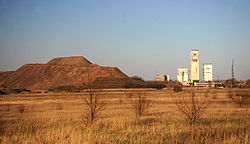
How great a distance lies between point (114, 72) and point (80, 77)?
60.5 ft

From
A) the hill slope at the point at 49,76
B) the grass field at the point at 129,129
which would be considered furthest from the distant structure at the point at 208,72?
the grass field at the point at 129,129

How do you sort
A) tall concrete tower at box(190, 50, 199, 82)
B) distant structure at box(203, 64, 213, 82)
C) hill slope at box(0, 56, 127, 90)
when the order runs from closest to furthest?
hill slope at box(0, 56, 127, 90) < tall concrete tower at box(190, 50, 199, 82) < distant structure at box(203, 64, 213, 82)

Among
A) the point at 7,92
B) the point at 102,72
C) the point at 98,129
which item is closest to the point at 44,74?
the point at 102,72

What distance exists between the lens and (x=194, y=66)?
154750 mm

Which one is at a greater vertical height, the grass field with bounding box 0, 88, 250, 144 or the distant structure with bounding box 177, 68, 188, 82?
the distant structure with bounding box 177, 68, 188, 82

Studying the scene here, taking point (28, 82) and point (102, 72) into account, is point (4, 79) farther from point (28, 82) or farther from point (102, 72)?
point (102, 72)

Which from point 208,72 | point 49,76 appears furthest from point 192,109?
point 208,72

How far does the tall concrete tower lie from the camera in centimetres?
15060

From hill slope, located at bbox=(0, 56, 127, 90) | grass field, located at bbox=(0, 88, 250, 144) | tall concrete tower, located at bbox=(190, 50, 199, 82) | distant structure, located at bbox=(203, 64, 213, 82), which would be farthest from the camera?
distant structure, located at bbox=(203, 64, 213, 82)

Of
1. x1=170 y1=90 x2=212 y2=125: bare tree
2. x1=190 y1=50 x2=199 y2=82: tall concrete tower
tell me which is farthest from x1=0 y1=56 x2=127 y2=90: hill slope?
x1=170 y1=90 x2=212 y2=125: bare tree

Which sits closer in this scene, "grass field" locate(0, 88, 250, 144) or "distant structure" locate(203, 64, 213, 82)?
"grass field" locate(0, 88, 250, 144)

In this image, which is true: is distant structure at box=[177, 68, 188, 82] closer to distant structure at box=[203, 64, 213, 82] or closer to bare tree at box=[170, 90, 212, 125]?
distant structure at box=[203, 64, 213, 82]

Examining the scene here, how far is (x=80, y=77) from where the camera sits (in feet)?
367

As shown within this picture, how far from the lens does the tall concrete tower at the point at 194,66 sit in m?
151
